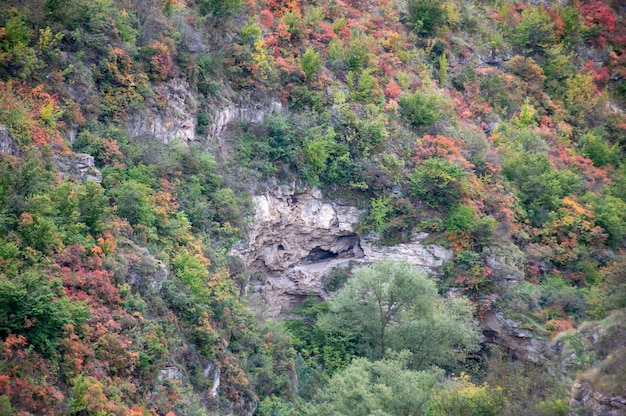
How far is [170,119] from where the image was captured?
904 inches

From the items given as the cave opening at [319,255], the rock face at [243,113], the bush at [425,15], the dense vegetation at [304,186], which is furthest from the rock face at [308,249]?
the bush at [425,15]

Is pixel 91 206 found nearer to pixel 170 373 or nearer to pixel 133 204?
pixel 133 204

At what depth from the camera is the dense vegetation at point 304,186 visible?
1503cm

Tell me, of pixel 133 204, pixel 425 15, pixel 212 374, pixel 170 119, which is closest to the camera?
pixel 212 374

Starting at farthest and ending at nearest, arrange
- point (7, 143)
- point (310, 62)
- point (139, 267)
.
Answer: point (310, 62), point (139, 267), point (7, 143)

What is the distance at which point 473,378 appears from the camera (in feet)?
84.0

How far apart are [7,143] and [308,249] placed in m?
14.2

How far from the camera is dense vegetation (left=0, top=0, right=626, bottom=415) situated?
49.3 feet

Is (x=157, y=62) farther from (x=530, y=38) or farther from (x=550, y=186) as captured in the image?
(x=530, y=38)

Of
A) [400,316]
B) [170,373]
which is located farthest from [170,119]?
[400,316]

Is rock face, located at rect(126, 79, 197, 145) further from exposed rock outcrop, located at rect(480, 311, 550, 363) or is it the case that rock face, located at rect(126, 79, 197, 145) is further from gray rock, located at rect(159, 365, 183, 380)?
exposed rock outcrop, located at rect(480, 311, 550, 363)

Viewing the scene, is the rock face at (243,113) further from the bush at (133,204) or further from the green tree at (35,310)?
the green tree at (35,310)

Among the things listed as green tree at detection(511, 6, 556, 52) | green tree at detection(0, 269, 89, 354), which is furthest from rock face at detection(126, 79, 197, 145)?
green tree at detection(511, 6, 556, 52)

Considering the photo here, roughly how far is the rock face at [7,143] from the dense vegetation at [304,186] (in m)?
0.09
